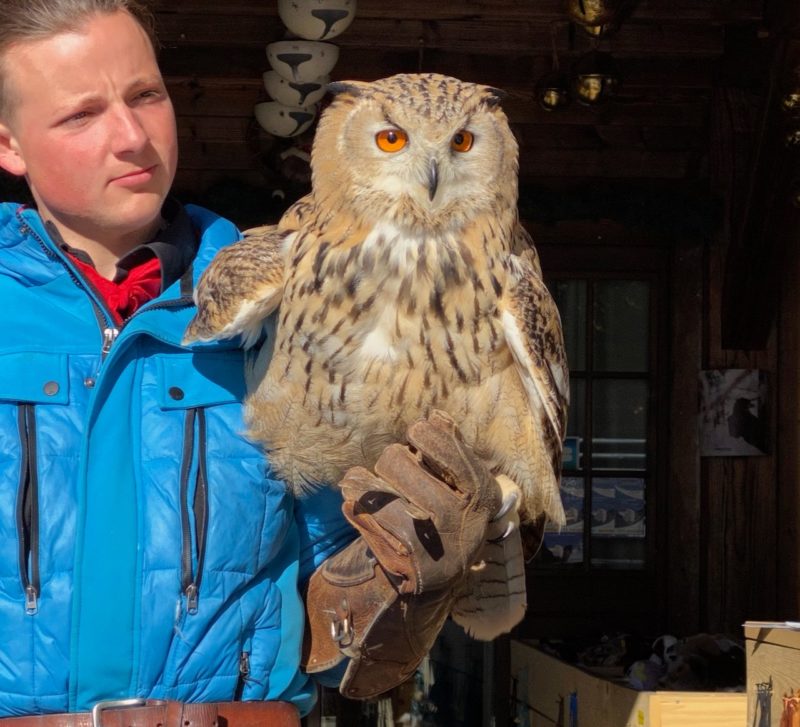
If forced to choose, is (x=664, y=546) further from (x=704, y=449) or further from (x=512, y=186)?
(x=512, y=186)

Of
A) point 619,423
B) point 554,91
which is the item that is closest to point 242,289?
point 554,91

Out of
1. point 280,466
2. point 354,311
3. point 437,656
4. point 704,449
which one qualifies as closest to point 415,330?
point 354,311

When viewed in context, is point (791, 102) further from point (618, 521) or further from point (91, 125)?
point (91, 125)

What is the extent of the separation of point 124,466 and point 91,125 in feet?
1.64

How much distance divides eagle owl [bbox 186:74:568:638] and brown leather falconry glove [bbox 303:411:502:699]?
170 mm

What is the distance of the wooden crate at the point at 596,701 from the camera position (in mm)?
3684

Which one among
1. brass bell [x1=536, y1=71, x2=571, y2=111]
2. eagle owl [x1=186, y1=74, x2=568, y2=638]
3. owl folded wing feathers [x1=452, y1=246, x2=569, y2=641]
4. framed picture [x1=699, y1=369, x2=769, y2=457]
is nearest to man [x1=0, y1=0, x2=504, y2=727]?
eagle owl [x1=186, y1=74, x2=568, y2=638]

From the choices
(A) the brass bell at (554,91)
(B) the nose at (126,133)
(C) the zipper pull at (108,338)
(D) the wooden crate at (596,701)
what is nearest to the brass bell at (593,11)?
(A) the brass bell at (554,91)

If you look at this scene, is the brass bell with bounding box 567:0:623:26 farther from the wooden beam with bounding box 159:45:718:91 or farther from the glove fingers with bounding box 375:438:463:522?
the glove fingers with bounding box 375:438:463:522

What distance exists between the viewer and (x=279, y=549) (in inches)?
80.7

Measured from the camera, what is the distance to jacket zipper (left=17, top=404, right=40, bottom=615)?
1.81 meters

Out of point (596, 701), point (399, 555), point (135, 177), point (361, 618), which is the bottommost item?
point (596, 701)

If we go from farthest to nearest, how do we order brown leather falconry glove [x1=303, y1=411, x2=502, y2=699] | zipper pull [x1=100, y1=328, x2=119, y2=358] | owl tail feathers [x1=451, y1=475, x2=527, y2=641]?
owl tail feathers [x1=451, y1=475, x2=527, y2=641] → brown leather falconry glove [x1=303, y1=411, x2=502, y2=699] → zipper pull [x1=100, y1=328, x2=119, y2=358]

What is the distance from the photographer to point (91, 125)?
6.37 feet
